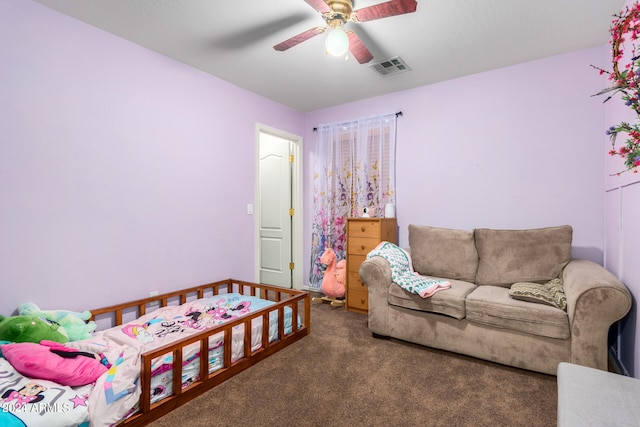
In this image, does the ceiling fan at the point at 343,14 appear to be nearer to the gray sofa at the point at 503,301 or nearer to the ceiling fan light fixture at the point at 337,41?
the ceiling fan light fixture at the point at 337,41

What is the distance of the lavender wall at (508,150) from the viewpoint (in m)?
2.68

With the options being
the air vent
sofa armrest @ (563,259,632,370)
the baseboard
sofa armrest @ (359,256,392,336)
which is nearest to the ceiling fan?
the air vent

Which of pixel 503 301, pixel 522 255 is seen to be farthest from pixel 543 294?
pixel 522 255

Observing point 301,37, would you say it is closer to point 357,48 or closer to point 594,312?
point 357,48

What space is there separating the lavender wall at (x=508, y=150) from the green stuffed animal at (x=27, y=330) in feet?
10.4

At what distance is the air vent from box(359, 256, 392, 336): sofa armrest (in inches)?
72.5

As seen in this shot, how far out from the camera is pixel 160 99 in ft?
8.97

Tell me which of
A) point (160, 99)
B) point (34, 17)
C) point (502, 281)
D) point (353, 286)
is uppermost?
point (34, 17)

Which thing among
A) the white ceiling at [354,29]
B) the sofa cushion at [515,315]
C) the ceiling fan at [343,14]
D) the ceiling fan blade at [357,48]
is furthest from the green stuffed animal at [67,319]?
the sofa cushion at [515,315]

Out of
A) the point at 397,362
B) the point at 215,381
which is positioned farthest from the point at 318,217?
the point at 215,381

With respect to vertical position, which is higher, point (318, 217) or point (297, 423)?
point (318, 217)

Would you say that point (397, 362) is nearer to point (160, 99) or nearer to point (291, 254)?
point (291, 254)

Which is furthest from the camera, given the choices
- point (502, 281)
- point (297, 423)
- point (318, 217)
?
point (318, 217)

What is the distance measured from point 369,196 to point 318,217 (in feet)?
2.59
